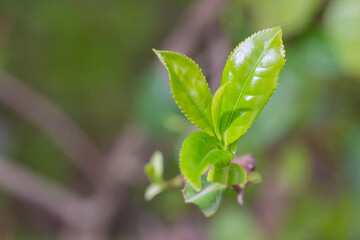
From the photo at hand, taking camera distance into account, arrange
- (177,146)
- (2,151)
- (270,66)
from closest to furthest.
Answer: (270,66)
(177,146)
(2,151)

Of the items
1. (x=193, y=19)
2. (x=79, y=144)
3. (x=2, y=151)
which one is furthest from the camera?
(x=2, y=151)

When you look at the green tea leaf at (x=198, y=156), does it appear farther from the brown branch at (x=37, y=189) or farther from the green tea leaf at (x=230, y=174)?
the brown branch at (x=37, y=189)

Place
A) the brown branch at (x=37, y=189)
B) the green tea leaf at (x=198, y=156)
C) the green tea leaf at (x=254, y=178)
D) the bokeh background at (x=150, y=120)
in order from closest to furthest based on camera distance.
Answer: the green tea leaf at (x=198, y=156) → the green tea leaf at (x=254, y=178) → the bokeh background at (x=150, y=120) → the brown branch at (x=37, y=189)

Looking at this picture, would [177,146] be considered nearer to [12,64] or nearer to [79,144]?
[79,144]

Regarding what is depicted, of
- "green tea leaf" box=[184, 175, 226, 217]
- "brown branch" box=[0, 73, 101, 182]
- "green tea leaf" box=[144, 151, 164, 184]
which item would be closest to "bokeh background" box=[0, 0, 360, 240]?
"brown branch" box=[0, 73, 101, 182]

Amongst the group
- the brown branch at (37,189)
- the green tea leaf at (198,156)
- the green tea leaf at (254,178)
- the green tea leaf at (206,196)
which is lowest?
the brown branch at (37,189)

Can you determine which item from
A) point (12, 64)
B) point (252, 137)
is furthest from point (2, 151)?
point (252, 137)

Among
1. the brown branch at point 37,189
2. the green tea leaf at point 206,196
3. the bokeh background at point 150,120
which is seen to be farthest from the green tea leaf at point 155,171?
the brown branch at point 37,189
